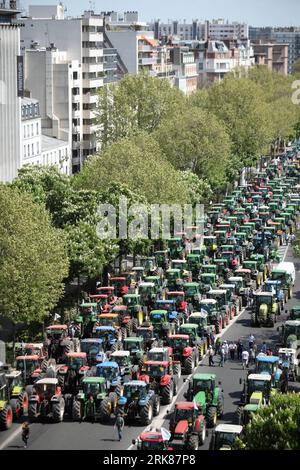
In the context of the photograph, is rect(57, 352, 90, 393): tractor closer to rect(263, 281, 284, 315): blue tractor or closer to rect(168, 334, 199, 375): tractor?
rect(168, 334, 199, 375): tractor

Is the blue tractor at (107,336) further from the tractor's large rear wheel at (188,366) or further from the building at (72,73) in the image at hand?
the building at (72,73)

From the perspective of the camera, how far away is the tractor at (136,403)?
56938mm

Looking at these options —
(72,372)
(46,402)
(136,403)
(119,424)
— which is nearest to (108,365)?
(72,372)

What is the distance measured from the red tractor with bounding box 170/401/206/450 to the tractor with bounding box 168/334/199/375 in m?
11.5

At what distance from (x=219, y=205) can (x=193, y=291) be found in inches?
1732

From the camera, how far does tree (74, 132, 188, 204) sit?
329ft

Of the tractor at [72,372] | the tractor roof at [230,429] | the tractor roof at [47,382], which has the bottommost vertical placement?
the tractor at [72,372]

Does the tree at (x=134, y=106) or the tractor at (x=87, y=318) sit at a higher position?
the tree at (x=134, y=106)

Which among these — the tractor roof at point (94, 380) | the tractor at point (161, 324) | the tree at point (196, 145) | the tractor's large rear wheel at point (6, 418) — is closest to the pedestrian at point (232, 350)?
the tractor at point (161, 324)

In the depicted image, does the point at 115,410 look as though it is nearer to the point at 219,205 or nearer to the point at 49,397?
the point at 49,397

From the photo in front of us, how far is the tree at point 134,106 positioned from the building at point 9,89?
24896 mm

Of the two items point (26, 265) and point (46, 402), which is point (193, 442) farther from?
point (26, 265)

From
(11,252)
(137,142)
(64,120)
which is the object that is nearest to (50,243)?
(11,252)

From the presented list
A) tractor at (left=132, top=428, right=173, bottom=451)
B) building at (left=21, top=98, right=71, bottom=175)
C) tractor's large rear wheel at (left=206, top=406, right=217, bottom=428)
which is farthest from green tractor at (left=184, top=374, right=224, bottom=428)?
building at (left=21, top=98, right=71, bottom=175)
